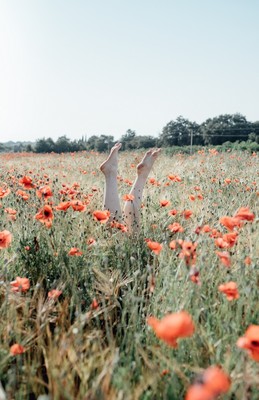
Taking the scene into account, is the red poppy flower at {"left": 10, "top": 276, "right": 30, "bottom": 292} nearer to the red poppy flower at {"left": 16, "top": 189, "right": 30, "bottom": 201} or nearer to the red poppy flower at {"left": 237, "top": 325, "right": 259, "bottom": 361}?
the red poppy flower at {"left": 237, "top": 325, "right": 259, "bottom": 361}

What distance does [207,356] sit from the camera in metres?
1.42

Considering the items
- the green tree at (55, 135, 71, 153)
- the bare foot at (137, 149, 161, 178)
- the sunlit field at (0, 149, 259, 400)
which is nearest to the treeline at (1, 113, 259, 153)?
the green tree at (55, 135, 71, 153)

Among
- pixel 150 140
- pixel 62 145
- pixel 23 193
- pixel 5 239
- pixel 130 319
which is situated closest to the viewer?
pixel 130 319

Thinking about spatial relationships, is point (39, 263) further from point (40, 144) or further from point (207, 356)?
point (40, 144)

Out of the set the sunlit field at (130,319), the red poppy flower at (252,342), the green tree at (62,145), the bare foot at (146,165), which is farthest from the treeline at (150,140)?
the red poppy flower at (252,342)

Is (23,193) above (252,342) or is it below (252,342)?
above

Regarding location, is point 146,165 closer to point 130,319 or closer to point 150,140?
point 130,319

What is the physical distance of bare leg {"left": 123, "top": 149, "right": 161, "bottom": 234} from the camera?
10.2 ft

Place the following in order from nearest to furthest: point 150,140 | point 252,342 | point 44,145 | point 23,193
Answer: point 252,342 < point 23,193 < point 150,140 < point 44,145

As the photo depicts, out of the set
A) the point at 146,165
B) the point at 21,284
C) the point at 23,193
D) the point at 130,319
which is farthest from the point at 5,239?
the point at 146,165

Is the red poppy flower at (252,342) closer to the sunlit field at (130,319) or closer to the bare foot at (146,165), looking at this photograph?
the sunlit field at (130,319)

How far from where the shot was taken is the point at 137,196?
358 centimetres

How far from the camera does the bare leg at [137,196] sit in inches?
122

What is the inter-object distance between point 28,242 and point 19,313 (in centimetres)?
75
